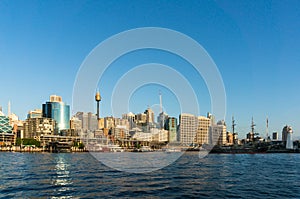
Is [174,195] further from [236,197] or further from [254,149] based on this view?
[254,149]

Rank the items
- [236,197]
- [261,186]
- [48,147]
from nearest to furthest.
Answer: [236,197] < [261,186] < [48,147]

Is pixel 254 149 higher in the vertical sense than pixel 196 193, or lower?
lower

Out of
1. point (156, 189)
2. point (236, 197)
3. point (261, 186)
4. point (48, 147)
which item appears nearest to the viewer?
point (236, 197)

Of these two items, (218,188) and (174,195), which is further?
(218,188)

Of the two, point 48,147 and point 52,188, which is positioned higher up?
point 52,188

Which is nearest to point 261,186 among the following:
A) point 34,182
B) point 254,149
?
point 34,182

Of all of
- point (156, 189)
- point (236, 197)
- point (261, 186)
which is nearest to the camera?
point (236, 197)

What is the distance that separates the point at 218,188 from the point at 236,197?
505 cm

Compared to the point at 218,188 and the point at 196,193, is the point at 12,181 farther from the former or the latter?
the point at 218,188

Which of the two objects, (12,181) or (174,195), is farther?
(12,181)

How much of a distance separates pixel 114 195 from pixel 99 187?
447cm

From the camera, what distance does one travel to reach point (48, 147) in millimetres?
187750

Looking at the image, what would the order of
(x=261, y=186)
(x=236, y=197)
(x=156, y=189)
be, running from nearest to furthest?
(x=236, y=197)
(x=156, y=189)
(x=261, y=186)

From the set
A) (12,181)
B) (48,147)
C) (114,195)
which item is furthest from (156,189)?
(48,147)
